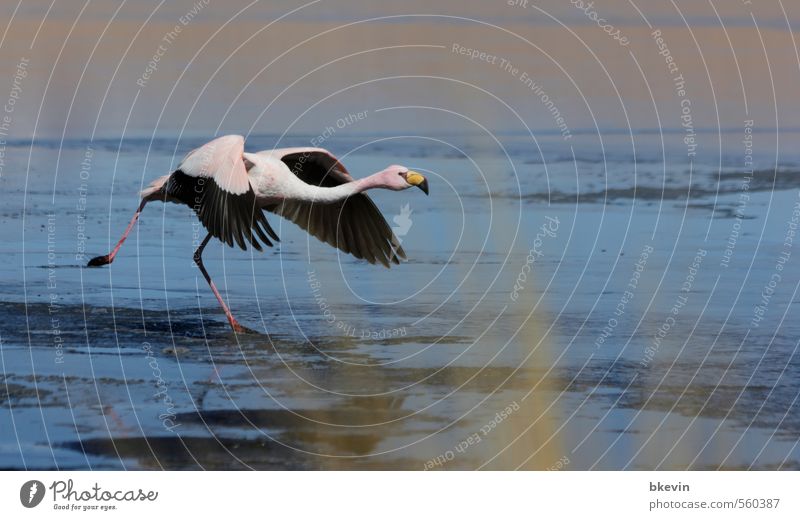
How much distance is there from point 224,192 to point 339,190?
83 cm

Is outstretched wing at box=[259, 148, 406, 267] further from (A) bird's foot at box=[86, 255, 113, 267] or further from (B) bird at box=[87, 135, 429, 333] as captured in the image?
(A) bird's foot at box=[86, 255, 113, 267]

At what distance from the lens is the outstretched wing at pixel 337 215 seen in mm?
7891

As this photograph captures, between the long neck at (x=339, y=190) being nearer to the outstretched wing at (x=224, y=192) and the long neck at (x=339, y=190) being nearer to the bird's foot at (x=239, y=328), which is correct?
the outstretched wing at (x=224, y=192)

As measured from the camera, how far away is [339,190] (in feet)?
25.2

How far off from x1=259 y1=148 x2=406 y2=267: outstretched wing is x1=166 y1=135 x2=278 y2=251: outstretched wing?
1.57 ft

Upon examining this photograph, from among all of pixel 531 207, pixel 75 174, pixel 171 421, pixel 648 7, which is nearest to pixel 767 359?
pixel 531 207

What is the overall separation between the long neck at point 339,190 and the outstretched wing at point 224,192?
376 millimetres

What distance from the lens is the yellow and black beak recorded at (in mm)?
7598

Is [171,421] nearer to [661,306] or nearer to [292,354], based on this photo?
[292,354]

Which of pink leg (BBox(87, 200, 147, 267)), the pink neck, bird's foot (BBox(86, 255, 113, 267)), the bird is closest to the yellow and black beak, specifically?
the bird

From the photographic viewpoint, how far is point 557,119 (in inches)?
332

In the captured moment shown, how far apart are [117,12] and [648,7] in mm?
3619

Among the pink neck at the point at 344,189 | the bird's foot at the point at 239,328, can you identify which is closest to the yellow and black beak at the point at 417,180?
the pink neck at the point at 344,189
